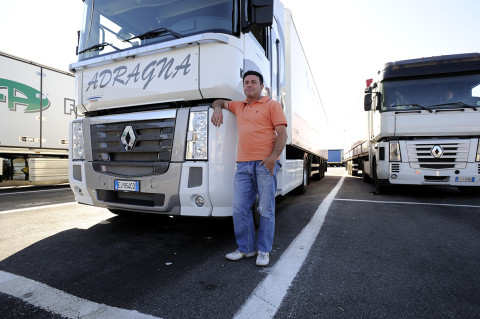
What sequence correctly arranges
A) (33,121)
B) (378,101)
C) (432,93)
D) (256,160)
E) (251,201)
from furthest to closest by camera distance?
(33,121) → (378,101) → (432,93) → (251,201) → (256,160)

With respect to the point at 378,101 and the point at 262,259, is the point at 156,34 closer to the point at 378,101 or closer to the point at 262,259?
the point at 262,259

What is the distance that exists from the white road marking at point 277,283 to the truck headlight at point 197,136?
1252 millimetres

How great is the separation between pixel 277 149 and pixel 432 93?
597 cm

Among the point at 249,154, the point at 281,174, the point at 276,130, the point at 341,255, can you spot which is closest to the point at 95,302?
the point at 249,154

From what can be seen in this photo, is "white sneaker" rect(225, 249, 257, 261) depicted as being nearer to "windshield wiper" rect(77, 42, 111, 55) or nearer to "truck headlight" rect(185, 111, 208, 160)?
"truck headlight" rect(185, 111, 208, 160)

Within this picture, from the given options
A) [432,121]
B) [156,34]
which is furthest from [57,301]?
[432,121]

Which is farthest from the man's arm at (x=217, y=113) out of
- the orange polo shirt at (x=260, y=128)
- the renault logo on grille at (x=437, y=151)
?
the renault logo on grille at (x=437, y=151)

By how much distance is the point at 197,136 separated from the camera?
2.91m

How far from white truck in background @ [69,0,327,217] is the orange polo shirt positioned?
23 cm

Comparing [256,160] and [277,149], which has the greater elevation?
[277,149]

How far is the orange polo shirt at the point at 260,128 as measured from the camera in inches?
108

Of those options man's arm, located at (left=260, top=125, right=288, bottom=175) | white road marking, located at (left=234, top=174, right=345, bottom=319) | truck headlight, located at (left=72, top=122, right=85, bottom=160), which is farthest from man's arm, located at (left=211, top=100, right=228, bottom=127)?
truck headlight, located at (left=72, top=122, right=85, bottom=160)

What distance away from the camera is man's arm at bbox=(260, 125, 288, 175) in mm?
2660

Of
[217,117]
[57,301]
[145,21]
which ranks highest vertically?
[145,21]
